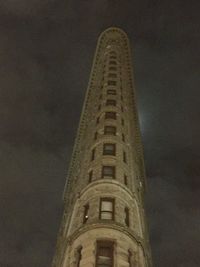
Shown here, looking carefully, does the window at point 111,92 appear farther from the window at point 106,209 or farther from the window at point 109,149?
the window at point 106,209

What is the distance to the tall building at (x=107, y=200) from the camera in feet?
103

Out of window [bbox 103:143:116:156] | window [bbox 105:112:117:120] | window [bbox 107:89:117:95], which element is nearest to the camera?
window [bbox 103:143:116:156]

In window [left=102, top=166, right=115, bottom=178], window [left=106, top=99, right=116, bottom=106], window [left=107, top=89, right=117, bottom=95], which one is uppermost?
window [left=107, top=89, right=117, bottom=95]

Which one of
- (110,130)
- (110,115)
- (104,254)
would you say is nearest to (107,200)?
(104,254)

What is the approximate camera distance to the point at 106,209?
34750mm

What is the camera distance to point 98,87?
201 feet

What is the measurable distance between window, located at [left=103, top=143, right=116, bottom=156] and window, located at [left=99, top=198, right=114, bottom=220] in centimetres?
748

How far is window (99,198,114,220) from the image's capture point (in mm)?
33969

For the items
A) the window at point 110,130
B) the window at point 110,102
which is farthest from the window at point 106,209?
the window at point 110,102

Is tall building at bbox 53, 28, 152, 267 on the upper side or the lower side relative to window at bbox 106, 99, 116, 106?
lower

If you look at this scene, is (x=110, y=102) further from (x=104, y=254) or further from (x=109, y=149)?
(x=104, y=254)

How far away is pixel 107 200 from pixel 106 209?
47.4 inches

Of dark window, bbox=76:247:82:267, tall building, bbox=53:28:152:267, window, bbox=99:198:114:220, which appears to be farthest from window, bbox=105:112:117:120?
dark window, bbox=76:247:82:267

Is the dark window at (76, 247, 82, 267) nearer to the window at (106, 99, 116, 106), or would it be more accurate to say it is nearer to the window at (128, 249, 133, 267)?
the window at (128, 249, 133, 267)
